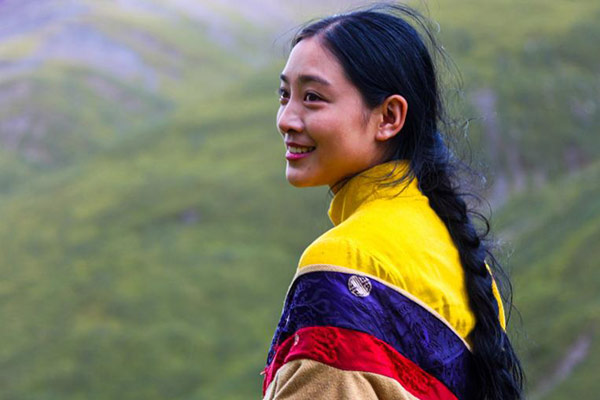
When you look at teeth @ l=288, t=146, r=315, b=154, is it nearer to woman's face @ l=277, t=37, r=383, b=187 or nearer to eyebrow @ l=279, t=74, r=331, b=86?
woman's face @ l=277, t=37, r=383, b=187

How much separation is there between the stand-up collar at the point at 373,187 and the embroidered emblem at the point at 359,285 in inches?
14.0

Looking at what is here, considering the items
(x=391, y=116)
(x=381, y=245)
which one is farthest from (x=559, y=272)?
(x=381, y=245)

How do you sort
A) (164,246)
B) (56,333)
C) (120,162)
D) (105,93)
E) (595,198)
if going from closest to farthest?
1. (595,198)
2. (56,333)
3. (164,246)
4. (120,162)
5. (105,93)

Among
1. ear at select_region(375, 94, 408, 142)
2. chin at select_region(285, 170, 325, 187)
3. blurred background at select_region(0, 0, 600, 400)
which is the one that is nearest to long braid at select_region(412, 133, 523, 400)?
ear at select_region(375, 94, 408, 142)

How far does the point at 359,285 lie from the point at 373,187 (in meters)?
0.42

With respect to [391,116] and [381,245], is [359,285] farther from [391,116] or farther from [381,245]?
[391,116]

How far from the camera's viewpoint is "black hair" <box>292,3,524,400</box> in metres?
2.75

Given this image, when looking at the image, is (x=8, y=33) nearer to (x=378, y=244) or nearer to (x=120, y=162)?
(x=120, y=162)

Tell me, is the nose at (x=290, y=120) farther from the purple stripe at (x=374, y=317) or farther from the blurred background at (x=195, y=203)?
the blurred background at (x=195, y=203)

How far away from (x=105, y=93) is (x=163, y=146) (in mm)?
16603

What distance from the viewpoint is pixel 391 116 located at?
9.27 ft

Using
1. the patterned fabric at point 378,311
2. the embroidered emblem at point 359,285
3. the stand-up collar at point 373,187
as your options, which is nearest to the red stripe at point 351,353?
the patterned fabric at point 378,311

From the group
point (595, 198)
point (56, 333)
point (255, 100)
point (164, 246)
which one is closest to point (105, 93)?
point (255, 100)

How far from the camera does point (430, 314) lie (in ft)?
8.28
